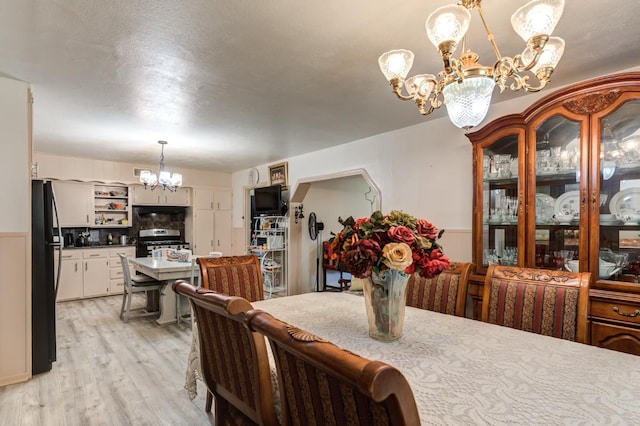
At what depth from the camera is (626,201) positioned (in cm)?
211

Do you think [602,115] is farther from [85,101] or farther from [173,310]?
[173,310]

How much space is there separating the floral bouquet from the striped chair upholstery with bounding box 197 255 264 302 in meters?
1.18

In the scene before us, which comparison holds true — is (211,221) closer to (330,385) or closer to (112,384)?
(112,384)

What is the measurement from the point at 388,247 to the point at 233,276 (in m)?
1.47

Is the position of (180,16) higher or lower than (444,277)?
higher

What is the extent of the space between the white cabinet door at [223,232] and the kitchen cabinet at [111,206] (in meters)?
1.62

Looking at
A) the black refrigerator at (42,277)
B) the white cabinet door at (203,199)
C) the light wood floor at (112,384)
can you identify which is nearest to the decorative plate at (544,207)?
the light wood floor at (112,384)

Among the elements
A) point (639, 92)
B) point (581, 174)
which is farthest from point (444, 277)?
point (639, 92)

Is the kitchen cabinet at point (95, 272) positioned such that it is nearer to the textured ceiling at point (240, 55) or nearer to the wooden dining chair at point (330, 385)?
the textured ceiling at point (240, 55)

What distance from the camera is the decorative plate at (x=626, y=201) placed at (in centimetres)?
208

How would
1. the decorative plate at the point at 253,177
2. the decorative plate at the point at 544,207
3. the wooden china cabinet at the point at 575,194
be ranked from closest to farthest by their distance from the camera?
the wooden china cabinet at the point at 575,194, the decorative plate at the point at 544,207, the decorative plate at the point at 253,177

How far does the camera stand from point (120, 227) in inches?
243

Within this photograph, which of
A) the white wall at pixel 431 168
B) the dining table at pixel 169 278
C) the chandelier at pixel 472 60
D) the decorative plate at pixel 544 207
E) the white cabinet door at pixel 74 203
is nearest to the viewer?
the chandelier at pixel 472 60

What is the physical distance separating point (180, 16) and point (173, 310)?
354 cm
